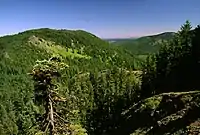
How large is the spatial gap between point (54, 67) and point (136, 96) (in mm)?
74753

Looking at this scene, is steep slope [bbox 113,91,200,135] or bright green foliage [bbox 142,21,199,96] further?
bright green foliage [bbox 142,21,199,96]

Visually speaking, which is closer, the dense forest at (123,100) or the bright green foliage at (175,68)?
the dense forest at (123,100)

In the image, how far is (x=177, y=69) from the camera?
7550cm

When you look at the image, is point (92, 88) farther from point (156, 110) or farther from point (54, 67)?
point (54, 67)

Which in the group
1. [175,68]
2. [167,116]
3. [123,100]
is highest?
[175,68]

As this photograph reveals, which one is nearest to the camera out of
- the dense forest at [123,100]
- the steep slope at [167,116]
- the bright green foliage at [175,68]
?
the dense forest at [123,100]

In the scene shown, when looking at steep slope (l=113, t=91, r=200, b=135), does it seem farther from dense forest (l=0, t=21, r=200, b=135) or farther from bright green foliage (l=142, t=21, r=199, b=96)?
bright green foliage (l=142, t=21, r=199, b=96)

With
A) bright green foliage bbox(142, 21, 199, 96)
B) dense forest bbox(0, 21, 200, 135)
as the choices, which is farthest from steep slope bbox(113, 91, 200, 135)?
bright green foliage bbox(142, 21, 199, 96)

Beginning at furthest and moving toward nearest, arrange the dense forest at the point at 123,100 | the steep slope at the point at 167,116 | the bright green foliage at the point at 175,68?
1. the bright green foliage at the point at 175,68
2. the steep slope at the point at 167,116
3. the dense forest at the point at 123,100

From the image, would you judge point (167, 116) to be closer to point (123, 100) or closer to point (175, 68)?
point (175, 68)

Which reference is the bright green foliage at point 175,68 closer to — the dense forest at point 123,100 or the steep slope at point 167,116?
the dense forest at point 123,100

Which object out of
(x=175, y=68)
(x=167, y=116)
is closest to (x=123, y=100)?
(x=175, y=68)


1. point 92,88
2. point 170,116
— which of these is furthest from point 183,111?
point 92,88

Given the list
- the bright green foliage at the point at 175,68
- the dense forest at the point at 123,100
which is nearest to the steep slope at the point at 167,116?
the dense forest at the point at 123,100
